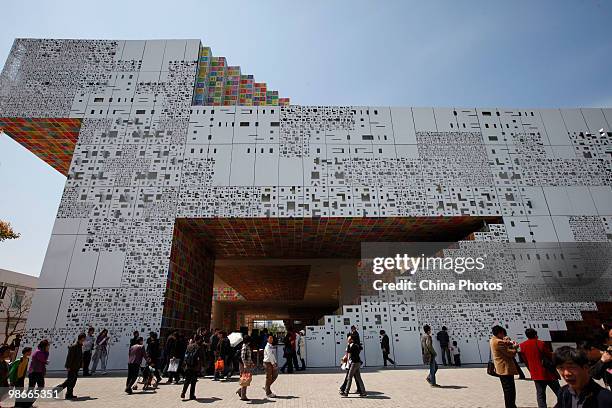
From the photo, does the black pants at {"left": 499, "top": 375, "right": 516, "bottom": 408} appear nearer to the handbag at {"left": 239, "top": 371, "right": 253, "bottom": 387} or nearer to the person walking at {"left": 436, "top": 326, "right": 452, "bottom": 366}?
the handbag at {"left": 239, "top": 371, "right": 253, "bottom": 387}

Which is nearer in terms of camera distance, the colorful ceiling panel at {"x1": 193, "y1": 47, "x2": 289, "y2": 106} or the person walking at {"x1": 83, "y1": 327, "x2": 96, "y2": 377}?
the person walking at {"x1": 83, "y1": 327, "x2": 96, "y2": 377}

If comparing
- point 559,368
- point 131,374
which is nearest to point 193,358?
point 131,374

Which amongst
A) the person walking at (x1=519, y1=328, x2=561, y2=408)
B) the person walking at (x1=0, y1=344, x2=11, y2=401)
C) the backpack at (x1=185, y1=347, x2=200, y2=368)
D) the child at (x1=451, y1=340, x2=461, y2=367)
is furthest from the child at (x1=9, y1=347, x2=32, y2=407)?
the child at (x1=451, y1=340, x2=461, y2=367)

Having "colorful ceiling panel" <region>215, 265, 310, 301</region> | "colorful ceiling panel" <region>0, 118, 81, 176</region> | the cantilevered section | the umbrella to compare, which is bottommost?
the umbrella

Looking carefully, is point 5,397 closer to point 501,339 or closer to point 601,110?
point 501,339

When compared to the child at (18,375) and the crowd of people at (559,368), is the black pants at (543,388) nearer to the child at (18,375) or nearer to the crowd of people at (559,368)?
the crowd of people at (559,368)

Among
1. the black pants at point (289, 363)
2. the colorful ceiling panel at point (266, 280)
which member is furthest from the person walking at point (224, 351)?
the colorful ceiling panel at point (266, 280)

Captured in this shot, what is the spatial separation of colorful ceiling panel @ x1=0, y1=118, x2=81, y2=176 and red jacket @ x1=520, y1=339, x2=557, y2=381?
20224 millimetres

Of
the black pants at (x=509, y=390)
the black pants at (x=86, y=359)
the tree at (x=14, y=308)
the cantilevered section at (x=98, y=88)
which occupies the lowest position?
the black pants at (x=509, y=390)

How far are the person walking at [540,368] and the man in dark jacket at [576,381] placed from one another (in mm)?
3204

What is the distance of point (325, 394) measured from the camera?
26.6 feet

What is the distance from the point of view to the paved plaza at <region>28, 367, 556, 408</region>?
7031 mm

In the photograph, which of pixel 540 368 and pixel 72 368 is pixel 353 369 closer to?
pixel 540 368

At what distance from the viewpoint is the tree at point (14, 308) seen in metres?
28.2
